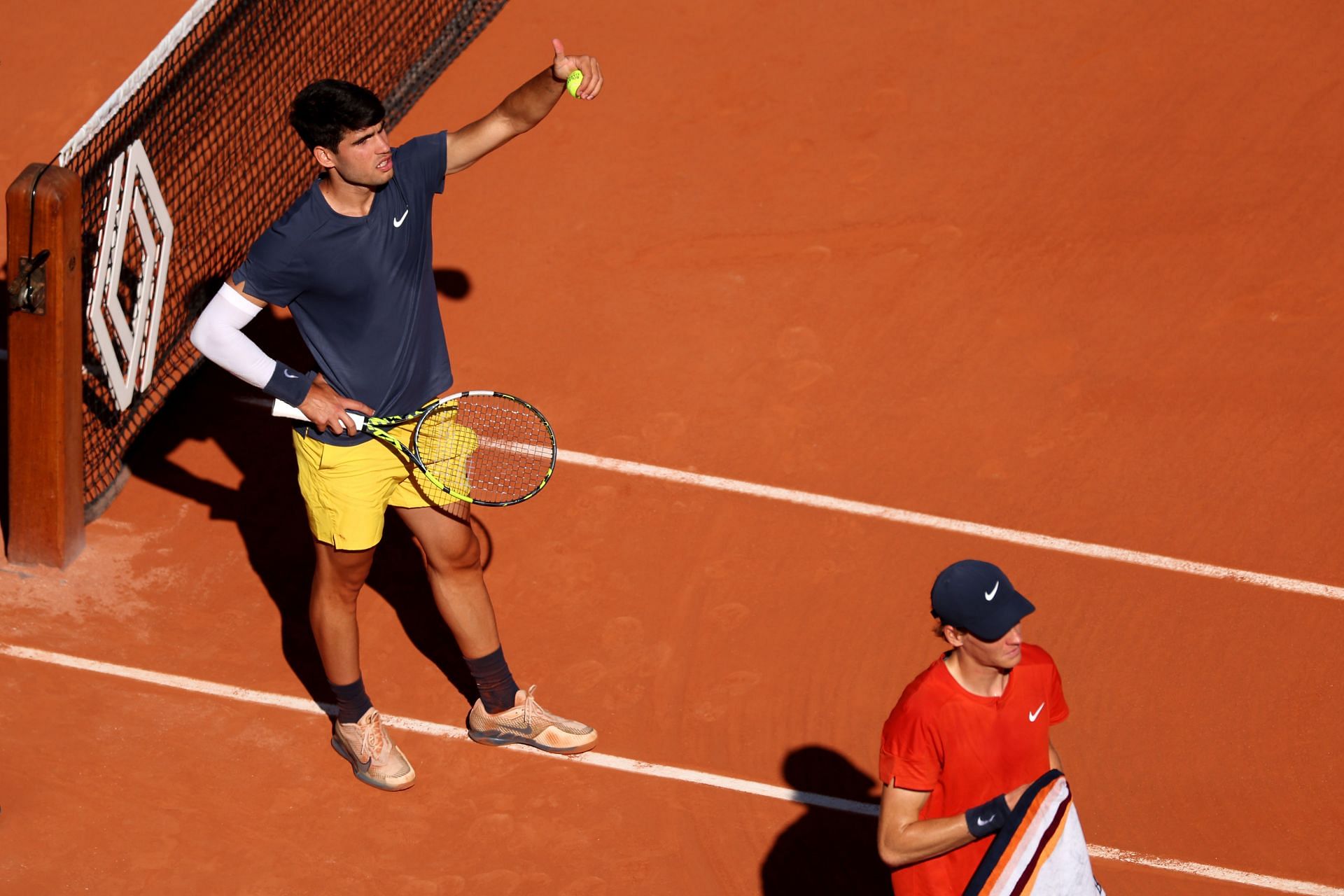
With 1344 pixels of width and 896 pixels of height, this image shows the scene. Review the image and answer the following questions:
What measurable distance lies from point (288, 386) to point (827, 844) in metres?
2.85

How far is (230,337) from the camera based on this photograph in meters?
5.54

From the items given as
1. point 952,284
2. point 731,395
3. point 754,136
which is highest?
point 754,136

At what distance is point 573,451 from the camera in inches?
318

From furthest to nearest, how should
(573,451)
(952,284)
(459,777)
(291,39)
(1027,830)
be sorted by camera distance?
(291,39) → (952,284) → (573,451) → (459,777) → (1027,830)

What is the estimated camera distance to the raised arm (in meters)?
5.95

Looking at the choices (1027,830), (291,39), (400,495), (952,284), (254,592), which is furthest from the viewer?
(291,39)

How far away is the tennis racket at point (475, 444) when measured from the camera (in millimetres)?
5816

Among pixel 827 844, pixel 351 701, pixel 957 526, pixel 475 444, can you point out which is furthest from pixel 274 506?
pixel 957 526

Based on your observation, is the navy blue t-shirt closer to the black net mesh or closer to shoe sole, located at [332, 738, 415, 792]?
shoe sole, located at [332, 738, 415, 792]

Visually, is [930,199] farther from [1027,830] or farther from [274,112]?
[1027,830]

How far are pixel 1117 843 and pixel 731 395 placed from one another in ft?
10.6

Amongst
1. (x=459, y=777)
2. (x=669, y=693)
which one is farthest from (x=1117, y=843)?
(x=459, y=777)

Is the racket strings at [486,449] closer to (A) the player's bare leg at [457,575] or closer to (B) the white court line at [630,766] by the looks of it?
(A) the player's bare leg at [457,575]

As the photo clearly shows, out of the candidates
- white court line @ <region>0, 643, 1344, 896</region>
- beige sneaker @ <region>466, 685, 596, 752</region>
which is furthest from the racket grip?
white court line @ <region>0, 643, 1344, 896</region>
